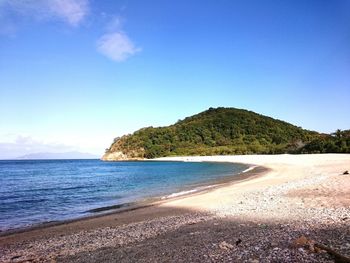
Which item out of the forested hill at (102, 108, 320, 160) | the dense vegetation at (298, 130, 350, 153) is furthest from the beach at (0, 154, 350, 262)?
the forested hill at (102, 108, 320, 160)

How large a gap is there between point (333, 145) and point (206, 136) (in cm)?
9141

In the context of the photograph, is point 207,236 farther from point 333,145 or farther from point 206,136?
point 206,136

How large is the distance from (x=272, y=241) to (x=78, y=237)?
768 cm

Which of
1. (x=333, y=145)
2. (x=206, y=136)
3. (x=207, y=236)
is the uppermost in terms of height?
(x=206, y=136)

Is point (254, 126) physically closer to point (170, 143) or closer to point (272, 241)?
point (170, 143)

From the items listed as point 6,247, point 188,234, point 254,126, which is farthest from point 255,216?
point 254,126

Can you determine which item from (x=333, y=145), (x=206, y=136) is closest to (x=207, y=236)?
(x=333, y=145)

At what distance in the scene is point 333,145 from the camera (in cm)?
8038

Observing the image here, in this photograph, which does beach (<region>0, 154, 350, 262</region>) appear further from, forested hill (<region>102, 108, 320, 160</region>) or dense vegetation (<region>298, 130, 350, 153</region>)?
forested hill (<region>102, 108, 320, 160</region>)

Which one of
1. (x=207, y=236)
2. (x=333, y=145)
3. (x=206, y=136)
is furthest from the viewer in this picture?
(x=206, y=136)

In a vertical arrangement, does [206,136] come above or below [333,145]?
above

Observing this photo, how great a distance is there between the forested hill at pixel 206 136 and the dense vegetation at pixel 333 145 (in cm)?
5302

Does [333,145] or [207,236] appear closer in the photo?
[207,236]

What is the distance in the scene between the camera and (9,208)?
75.1 feet
